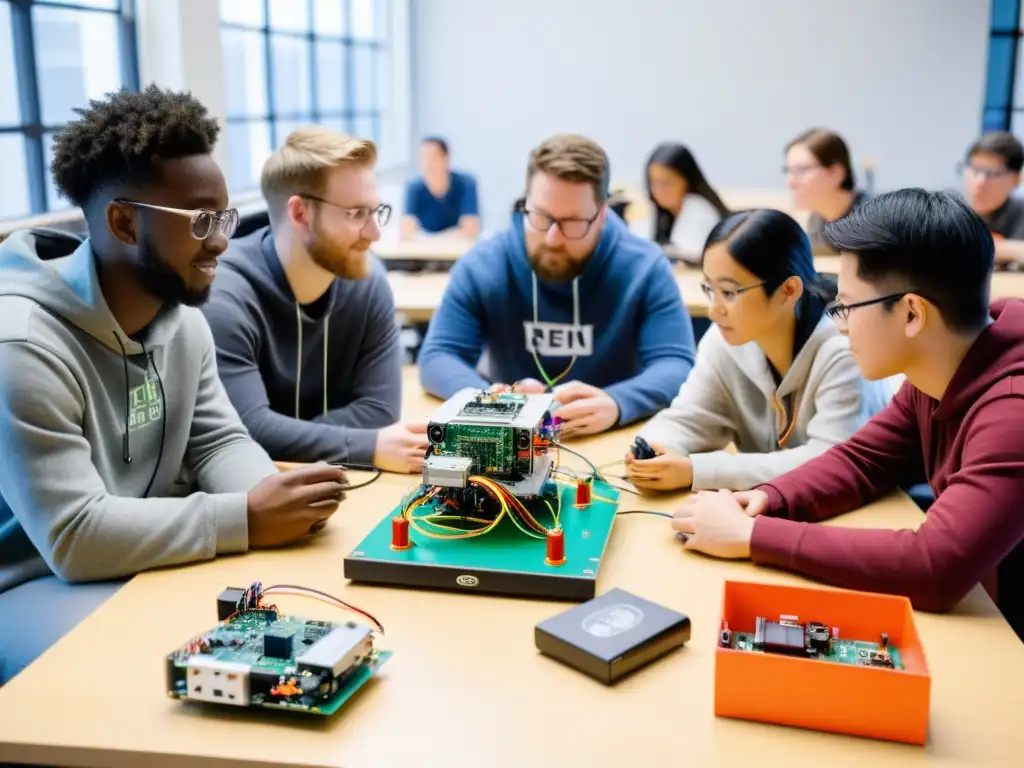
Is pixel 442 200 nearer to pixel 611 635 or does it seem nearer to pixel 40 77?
pixel 40 77

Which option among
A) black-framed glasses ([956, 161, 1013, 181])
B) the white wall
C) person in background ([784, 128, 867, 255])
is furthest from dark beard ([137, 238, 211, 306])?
the white wall

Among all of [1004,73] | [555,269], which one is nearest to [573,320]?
[555,269]

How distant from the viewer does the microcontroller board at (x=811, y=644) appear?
1206mm

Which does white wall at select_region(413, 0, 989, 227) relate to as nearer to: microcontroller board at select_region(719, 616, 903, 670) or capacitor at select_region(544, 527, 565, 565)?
capacitor at select_region(544, 527, 565, 565)

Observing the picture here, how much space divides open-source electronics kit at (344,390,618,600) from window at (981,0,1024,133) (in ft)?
24.7

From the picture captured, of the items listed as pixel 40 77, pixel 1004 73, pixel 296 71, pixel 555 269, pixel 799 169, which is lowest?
pixel 555 269

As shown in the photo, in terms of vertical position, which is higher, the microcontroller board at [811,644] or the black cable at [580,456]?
the microcontroller board at [811,644]

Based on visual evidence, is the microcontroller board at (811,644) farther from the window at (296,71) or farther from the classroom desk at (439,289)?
the window at (296,71)

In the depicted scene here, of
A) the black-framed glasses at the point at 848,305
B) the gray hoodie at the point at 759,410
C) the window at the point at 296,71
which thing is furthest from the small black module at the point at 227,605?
the window at the point at 296,71

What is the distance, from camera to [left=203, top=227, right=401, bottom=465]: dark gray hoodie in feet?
7.06

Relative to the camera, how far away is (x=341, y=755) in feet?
3.60

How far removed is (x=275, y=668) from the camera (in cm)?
118

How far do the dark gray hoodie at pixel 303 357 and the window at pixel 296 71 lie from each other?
233 centimetres

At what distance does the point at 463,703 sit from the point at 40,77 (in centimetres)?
318
